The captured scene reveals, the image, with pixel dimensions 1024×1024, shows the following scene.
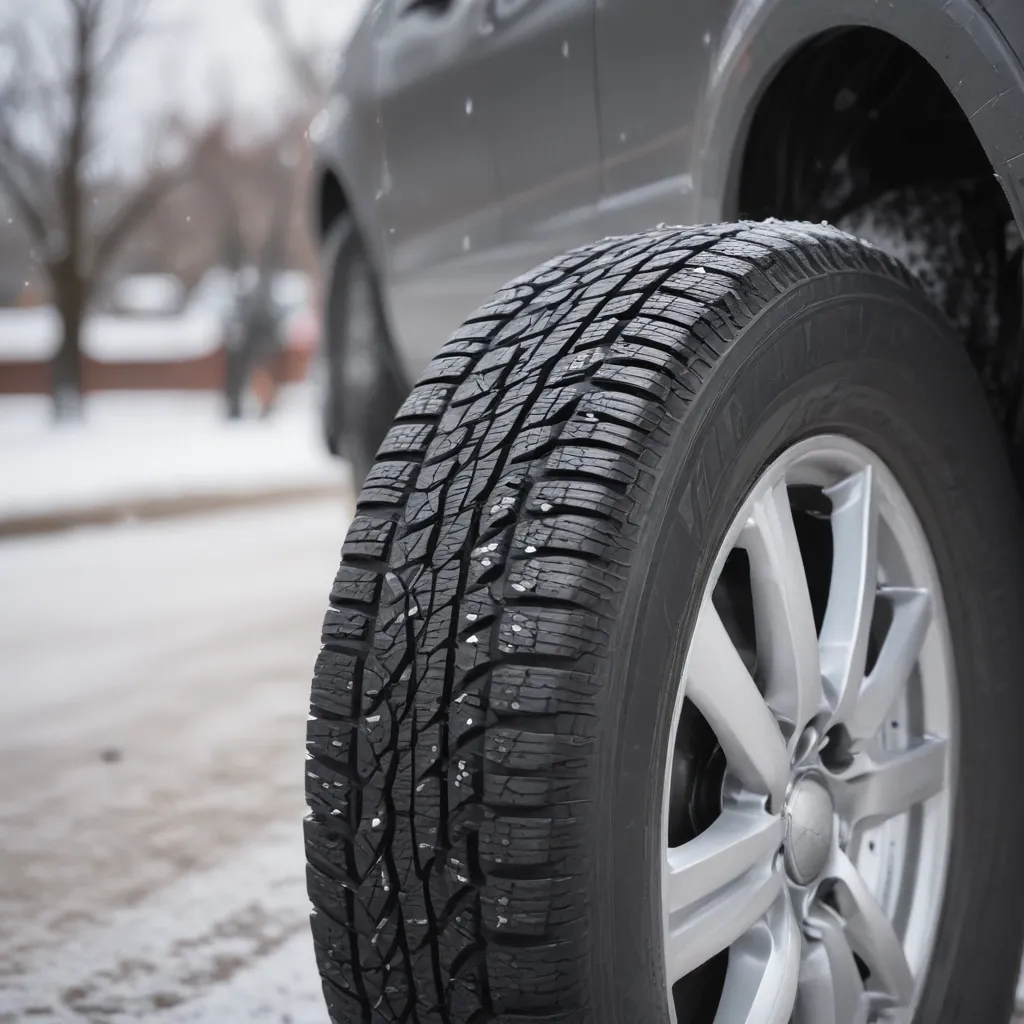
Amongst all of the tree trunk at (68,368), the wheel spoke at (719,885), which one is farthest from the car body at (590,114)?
the tree trunk at (68,368)

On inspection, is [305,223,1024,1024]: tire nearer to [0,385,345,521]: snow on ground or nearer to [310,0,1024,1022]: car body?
[310,0,1024,1022]: car body

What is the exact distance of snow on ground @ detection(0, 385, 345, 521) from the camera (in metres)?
9.12

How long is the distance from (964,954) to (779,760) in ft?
1.57

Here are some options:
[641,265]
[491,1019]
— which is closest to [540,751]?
[491,1019]

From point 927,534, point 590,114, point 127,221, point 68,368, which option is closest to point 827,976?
point 927,534

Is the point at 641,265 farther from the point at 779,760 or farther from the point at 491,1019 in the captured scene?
the point at 491,1019

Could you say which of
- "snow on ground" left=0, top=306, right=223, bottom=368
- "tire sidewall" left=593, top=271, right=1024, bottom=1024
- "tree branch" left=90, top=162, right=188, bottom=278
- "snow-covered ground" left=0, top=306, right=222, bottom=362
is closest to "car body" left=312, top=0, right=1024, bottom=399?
"tire sidewall" left=593, top=271, right=1024, bottom=1024

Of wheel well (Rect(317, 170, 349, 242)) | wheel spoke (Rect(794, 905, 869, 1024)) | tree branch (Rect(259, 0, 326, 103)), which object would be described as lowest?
wheel spoke (Rect(794, 905, 869, 1024))

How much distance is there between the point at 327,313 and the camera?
3.60 m

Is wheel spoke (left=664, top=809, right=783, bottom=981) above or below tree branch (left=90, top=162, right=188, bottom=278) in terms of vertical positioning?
below

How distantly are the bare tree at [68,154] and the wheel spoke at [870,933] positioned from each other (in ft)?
59.4

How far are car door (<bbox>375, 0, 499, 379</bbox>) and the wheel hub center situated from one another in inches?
50.1

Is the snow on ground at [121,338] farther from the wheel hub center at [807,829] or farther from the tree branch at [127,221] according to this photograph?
the wheel hub center at [807,829]

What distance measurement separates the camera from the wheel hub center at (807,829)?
4.33ft
